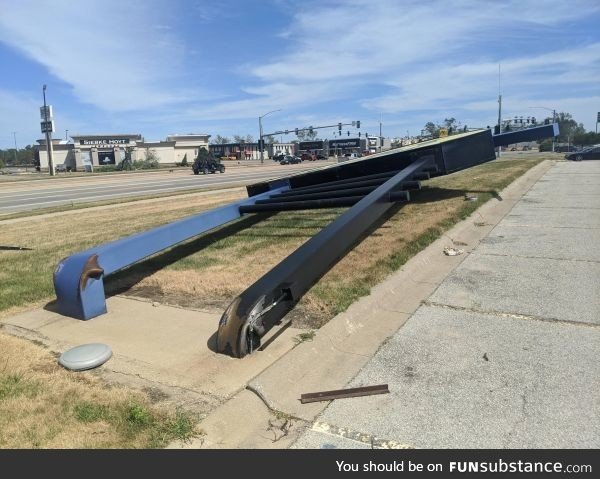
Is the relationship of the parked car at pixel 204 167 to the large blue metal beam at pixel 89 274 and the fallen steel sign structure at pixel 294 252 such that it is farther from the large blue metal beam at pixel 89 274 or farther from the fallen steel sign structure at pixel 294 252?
the large blue metal beam at pixel 89 274

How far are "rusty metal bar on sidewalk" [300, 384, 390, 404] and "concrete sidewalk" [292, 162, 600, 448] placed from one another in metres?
0.05

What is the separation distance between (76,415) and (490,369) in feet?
8.67

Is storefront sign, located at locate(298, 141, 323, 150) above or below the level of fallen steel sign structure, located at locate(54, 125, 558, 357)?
above

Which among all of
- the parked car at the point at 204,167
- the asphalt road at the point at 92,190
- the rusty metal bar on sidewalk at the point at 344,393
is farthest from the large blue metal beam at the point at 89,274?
the parked car at the point at 204,167

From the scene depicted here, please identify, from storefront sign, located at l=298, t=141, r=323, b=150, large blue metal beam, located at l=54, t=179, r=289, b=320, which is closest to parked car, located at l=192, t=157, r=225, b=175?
large blue metal beam, located at l=54, t=179, r=289, b=320

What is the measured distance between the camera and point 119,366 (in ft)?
12.2

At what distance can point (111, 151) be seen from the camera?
102 metres

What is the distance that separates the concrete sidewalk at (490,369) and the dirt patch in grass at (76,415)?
821 mm

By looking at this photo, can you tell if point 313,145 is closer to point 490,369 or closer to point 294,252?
point 294,252

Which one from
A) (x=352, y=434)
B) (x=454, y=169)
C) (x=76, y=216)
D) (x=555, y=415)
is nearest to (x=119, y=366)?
(x=352, y=434)

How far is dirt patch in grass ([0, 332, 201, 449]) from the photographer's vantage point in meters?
2.75

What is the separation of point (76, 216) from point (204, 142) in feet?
385

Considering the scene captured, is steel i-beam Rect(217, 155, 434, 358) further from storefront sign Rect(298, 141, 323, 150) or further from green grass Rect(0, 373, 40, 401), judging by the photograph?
storefront sign Rect(298, 141, 323, 150)
